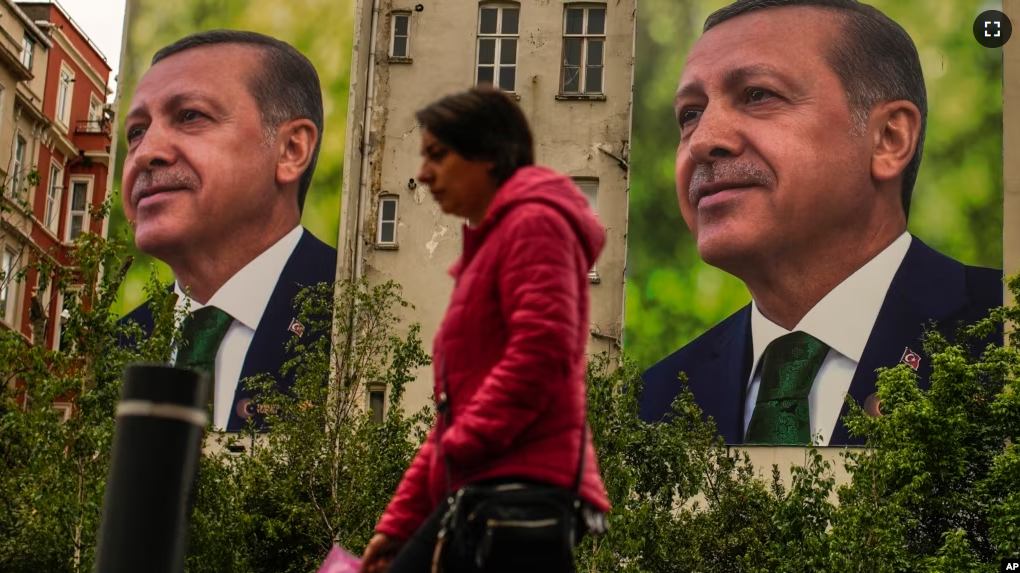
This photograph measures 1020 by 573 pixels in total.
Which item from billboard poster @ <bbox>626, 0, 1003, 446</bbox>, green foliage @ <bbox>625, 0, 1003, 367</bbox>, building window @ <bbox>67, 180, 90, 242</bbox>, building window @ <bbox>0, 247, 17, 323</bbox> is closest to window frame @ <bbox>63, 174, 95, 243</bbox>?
building window @ <bbox>67, 180, 90, 242</bbox>

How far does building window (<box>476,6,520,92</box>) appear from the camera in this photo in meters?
42.2

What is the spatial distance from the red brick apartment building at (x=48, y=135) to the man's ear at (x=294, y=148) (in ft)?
28.4

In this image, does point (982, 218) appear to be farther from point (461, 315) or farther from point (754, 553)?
point (461, 315)

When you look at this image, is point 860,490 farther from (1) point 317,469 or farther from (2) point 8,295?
(2) point 8,295

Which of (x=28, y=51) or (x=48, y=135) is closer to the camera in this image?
(x=28, y=51)

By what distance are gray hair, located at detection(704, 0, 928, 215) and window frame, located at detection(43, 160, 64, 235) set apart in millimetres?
26090

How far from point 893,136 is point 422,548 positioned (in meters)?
35.3

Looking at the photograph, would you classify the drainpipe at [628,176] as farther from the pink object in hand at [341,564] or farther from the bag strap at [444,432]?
the bag strap at [444,432]

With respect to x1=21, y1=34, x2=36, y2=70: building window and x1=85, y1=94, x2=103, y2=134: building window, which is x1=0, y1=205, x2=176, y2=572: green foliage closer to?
x1=21, y1=34, x2=36, y2=70: building window

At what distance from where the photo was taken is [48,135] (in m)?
56.0

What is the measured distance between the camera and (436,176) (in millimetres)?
5426

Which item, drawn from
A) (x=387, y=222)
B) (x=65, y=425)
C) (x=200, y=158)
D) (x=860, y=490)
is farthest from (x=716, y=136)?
(x=65, y=425)

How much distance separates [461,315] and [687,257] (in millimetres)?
35401

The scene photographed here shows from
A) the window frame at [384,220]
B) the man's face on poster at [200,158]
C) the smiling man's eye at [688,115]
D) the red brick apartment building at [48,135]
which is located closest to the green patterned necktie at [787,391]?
the smiling man's eye at [688,115]
